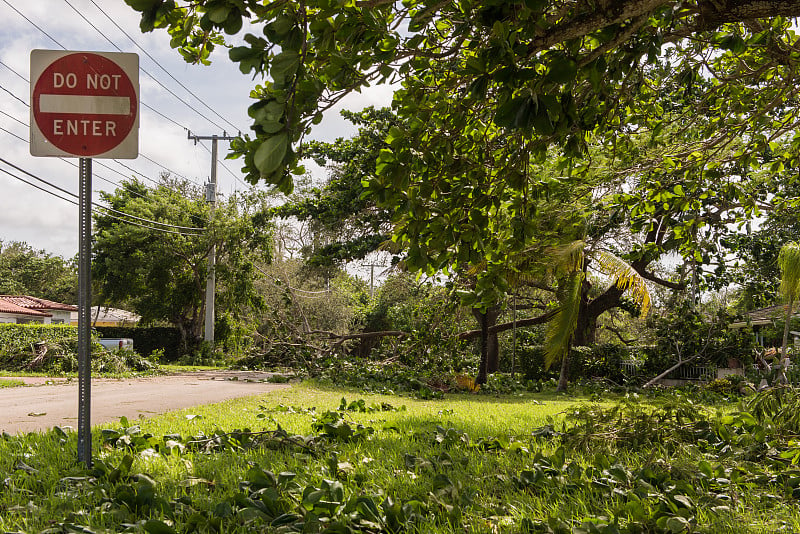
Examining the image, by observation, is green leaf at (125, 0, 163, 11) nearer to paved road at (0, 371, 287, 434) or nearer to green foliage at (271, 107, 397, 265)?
paved road at (0, 371, 287, 434)

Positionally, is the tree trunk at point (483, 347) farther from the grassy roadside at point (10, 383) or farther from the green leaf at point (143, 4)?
the green leaf at point (143, 4)

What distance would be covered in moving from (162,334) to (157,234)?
480 cm

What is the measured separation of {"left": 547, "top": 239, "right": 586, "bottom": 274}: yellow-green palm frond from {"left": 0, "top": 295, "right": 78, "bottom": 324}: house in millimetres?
32733

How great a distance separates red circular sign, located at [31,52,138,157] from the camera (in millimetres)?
3307

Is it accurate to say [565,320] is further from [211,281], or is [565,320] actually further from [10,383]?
[211,281]

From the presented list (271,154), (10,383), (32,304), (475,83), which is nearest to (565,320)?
(475,83)

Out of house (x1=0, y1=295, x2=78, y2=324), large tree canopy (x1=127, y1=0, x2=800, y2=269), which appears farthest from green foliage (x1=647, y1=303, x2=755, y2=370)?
house (x1=0, y1=295, x2=78, y2=324)

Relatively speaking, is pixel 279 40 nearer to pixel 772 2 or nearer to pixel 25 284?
pixel 772 2

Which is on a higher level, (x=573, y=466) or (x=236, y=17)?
(x=236, y=17)

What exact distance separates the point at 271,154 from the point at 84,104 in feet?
7.25

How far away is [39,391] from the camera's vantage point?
31.6 ft

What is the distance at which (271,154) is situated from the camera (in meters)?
1.77

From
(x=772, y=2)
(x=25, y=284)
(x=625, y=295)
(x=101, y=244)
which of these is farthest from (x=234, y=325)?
(x=25, y=284)

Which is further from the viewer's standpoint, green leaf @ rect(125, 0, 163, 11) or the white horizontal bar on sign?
the white horizontal bar on sign
